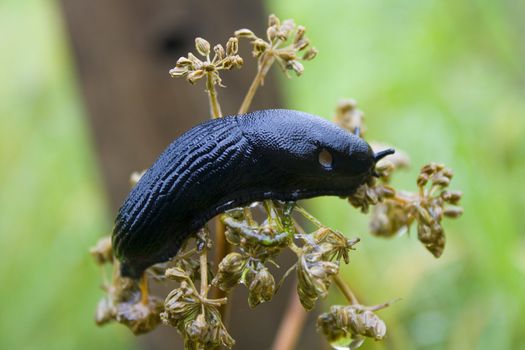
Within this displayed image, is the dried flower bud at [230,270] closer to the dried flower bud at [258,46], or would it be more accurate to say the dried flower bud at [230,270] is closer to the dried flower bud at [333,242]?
the dried flower bud at [333,242]

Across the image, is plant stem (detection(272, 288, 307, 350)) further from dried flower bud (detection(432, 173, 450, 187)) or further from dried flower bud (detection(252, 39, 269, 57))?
dried flower bud (detection(252, 39, 269, 57))

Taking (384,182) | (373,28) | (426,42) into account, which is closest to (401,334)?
(384,182)

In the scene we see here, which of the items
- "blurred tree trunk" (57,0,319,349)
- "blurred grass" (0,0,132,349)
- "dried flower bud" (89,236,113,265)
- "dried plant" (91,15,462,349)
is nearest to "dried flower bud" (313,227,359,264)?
"dried plant" (91,15,462,349)

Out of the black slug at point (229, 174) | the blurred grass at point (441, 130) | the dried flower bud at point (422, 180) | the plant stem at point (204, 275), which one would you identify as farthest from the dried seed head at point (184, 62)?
the blurred grass at point (441, 130)

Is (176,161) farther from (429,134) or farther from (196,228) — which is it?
(429,134)

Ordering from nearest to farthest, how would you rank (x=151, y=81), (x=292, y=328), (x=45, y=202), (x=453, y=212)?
(x=453, y=212), (x=292, y=328), (x=151, y=81), (x=45, y=202)

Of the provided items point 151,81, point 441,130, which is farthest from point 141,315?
point 441,130

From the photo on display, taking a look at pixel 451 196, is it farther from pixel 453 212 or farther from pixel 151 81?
pixel 151 81
